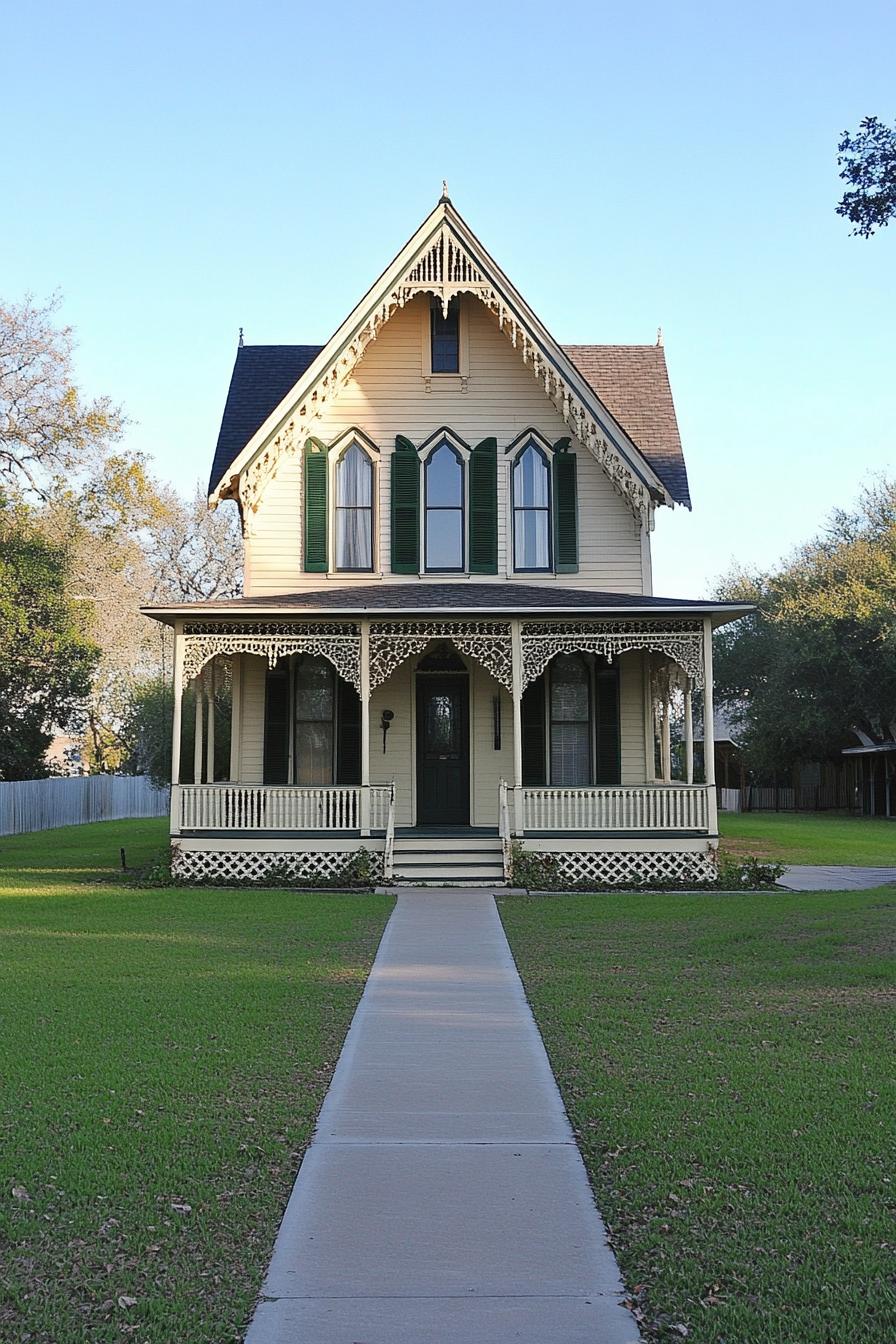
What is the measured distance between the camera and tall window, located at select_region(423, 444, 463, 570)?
2155cm

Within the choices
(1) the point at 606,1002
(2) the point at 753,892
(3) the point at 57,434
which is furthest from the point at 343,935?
(3) the point at 57,434

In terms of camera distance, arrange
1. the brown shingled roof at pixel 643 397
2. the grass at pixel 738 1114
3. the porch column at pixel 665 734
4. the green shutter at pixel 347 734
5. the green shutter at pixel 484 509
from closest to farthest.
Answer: the grass at pixel 738 1114
the green shutter at pixel 347 734
the green shutter at pixel 484 509
the brown shingled roof at pixel 643 397
the porch column at pixel 665 734

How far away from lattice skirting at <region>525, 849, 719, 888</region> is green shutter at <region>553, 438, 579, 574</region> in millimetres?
4960

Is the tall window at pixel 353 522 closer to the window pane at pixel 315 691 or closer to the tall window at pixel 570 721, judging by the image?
the window pane at pixel 315 691

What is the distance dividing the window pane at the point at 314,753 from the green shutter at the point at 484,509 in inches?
146

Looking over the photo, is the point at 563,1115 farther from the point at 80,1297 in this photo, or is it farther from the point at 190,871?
the point at 190,871

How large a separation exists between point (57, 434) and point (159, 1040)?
2865 centimetres

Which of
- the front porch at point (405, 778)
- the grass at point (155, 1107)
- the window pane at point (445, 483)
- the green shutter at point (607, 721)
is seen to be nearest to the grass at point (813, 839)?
the green shutter at point (607, 721)

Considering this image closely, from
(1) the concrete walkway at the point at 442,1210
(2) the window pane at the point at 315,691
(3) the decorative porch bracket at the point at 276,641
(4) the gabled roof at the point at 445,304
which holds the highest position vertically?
(4) the gabled roof at the point at 445,304

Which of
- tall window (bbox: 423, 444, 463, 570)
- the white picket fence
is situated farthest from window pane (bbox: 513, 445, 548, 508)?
the white picket fence

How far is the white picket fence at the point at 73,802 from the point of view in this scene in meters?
35.8

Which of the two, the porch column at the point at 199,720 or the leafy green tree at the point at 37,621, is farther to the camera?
the leafy green tree at the point at 37,621

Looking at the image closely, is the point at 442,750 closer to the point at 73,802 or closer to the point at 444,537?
the point at 444,537

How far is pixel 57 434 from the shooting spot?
3428 centimetres
